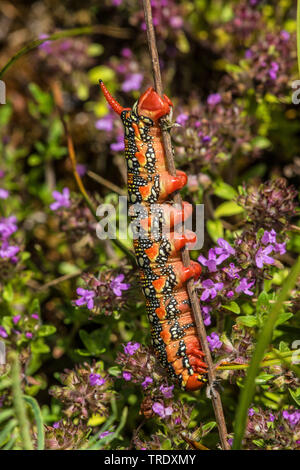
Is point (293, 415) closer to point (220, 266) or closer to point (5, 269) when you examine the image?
point (220, 266)

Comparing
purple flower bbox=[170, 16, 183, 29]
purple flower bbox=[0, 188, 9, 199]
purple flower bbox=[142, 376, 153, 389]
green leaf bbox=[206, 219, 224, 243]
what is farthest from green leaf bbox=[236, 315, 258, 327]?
purple flower bbox=[170, 16, 183, 29]

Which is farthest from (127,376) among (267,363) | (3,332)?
(3,332)

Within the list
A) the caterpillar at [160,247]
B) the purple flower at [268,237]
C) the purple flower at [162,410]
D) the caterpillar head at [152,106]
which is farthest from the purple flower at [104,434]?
the caterpillar head at [152,106]

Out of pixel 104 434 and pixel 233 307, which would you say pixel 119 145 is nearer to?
pixel 233 307

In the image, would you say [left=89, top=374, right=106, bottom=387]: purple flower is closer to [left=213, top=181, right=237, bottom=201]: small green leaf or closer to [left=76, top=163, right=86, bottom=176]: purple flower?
[left=213, top=181, right=237, bottom=201]: small green leaf

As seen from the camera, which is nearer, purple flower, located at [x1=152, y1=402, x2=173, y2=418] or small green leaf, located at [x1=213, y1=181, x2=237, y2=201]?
purple flower, located at [x1=152, y1=402, x2=173, y2=418]

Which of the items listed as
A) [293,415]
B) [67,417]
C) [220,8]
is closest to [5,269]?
[67,417]
